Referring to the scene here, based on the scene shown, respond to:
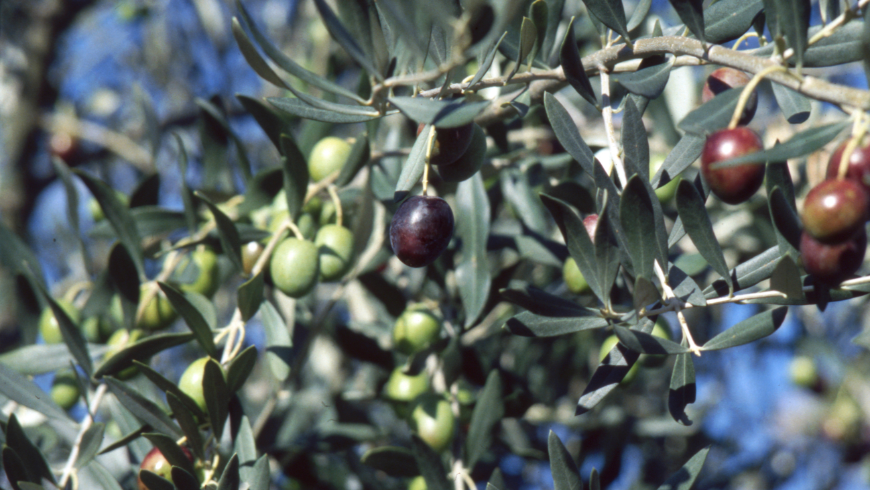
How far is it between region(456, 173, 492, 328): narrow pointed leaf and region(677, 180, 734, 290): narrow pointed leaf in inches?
25.2

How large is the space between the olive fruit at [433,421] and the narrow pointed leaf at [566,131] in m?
0.85

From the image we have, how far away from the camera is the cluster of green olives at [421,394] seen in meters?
1.67

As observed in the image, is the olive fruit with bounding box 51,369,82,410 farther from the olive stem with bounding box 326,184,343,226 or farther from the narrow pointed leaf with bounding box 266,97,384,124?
the narrow pointed leaf with bounding box 266,97,384,124

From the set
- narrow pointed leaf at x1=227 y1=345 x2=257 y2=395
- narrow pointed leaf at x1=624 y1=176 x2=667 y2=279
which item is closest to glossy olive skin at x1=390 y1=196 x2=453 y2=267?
narrow pointed leaf at x1=624 y1=176 x2=667 y2=279

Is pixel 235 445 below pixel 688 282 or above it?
below

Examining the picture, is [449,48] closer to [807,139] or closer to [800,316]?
[807,139]

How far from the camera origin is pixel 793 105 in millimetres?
1187

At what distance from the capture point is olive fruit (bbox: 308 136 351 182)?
1758 mm

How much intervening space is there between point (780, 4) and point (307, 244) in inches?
41.2

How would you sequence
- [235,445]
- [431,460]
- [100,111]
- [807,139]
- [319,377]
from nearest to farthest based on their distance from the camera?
[807,139], [235,445], [431,460], [319,377], [100,111]

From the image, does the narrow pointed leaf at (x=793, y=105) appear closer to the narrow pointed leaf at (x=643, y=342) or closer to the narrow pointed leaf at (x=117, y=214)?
the narrow pointed leaf at (x=643, y=342)

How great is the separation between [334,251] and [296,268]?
0.48ft

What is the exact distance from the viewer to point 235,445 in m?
1.36

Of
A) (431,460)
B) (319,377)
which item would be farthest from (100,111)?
(431,460)
